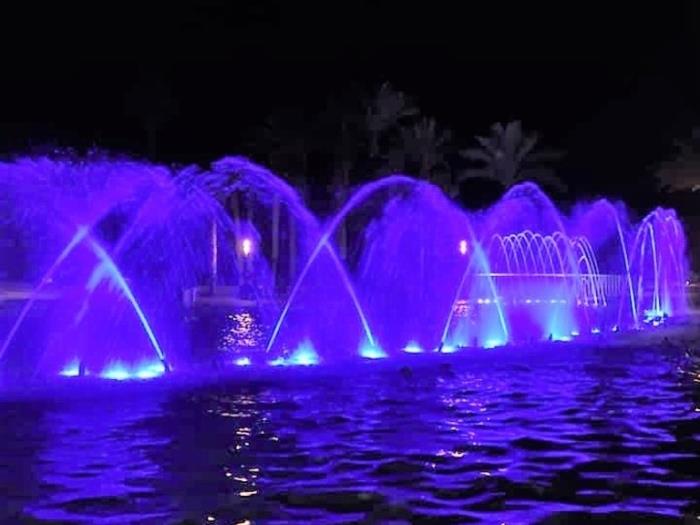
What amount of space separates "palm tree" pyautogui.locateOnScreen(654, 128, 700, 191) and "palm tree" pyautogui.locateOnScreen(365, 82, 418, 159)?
15.3 meters

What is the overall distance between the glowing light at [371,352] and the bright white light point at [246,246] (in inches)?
1171

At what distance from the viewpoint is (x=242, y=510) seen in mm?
7148

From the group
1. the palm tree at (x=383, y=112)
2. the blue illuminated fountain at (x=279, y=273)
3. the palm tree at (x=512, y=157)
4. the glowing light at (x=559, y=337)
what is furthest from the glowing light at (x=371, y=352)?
the palm tree at (x=512, y=157)

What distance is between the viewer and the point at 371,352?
18.0m

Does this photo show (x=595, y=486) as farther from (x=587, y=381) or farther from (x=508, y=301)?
(x=508, y=301)

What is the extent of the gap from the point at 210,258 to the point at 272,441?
3913cm

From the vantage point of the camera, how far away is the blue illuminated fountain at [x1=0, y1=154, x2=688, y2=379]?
17234 mm

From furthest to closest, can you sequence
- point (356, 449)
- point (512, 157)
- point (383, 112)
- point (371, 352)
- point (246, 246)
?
point (512, 157), point (383, 112), point (246, 246), point (371, 352), point (356, 449)

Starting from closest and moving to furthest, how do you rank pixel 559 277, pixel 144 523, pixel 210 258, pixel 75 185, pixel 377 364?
pixel 144 523 → pixel 377 364 → pixel 75 185 → pixel 559 277 → pixel 210 258

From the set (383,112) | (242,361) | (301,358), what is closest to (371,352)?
(301,358)

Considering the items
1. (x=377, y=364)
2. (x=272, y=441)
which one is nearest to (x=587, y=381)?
(x=377, y=364)

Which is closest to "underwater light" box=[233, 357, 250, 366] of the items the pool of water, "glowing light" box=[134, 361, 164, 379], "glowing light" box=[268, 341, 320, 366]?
"glowing light" box=[268, 341, 320, 366]

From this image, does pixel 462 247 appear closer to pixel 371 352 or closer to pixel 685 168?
pixel 371 352

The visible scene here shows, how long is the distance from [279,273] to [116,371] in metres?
37.3
